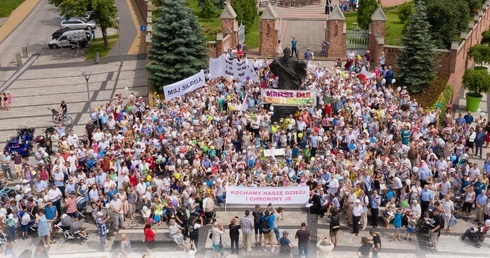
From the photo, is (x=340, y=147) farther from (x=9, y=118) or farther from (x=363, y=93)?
(x=9, y=118)

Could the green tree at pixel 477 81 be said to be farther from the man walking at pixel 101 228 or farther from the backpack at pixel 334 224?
the man walking at pixel 101 228

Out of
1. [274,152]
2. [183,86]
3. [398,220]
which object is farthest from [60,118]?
[398,220]

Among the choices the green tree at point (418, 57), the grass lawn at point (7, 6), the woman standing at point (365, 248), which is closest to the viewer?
the woman standing at point (365, 248)

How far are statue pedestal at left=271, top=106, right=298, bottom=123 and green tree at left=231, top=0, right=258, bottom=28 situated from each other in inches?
663

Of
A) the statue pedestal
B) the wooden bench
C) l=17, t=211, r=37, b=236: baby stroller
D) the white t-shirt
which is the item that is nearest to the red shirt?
the wooden bench

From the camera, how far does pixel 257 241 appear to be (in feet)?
67.5

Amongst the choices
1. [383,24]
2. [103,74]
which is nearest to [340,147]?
[383,24]

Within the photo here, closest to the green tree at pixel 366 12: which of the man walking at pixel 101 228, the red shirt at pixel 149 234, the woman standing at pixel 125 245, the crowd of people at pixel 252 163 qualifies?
the crowd of people at pixel 252 163

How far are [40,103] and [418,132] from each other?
19938mm

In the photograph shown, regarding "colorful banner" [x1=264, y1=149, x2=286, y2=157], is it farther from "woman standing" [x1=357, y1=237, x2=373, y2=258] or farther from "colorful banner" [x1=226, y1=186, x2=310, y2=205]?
"woman standing" [x1=357, y1=237, x2=373, y2=258]

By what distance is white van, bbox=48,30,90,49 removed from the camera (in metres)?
45.6

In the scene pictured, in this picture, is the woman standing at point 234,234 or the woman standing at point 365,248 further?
the woman standing at point 234,234

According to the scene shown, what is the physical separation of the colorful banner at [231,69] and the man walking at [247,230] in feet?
39.6

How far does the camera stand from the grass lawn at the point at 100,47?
146 feet
